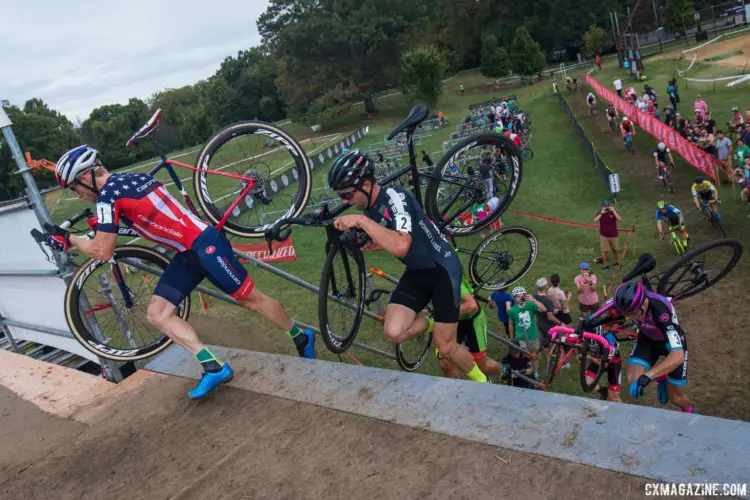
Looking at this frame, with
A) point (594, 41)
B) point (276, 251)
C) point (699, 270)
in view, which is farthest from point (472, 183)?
point (594, 41)

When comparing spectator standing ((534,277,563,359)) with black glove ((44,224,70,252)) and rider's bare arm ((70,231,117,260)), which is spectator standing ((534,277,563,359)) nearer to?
rider's bare arm ((70,231,117,260))

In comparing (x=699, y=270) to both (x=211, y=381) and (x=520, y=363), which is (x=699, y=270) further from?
(x=211, y=381)

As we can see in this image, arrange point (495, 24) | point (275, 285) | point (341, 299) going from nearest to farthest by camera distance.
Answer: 1. point (341, 299)
2. point (275, 285)
3. point (495, 24)

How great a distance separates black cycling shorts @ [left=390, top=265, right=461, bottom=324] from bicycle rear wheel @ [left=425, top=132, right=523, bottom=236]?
1.07 metres

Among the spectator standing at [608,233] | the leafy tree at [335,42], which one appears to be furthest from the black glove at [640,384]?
the leafy tree at [335,42]

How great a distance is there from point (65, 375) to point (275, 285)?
11.0m

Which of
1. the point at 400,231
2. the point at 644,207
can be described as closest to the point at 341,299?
the point at 400,231

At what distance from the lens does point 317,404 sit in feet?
13.5

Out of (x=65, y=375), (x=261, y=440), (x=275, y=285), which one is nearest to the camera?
(x=261, y=440)

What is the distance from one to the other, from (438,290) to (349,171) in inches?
55.4

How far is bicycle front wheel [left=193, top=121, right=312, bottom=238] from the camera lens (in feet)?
17.3

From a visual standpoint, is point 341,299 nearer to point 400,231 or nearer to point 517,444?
point 400,231

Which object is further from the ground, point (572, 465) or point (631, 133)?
point (572, 465)

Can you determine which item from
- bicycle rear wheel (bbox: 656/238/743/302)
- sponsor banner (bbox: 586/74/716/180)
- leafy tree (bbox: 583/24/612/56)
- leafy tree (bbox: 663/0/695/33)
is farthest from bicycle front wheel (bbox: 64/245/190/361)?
leafy tree (bbox: 663/0/695/33)
